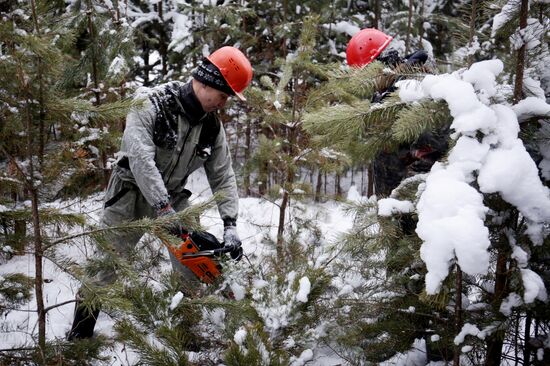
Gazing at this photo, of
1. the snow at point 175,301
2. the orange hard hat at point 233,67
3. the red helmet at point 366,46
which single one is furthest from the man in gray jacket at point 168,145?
the red helmet at point 366,46

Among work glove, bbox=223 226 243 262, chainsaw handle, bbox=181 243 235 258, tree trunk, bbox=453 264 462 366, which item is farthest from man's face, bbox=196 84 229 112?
tree trunk, bbox=453 264 462 366

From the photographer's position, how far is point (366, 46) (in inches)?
177

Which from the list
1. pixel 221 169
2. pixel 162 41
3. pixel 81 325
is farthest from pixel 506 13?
pixel 162 41

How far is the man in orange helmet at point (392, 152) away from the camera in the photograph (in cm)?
331

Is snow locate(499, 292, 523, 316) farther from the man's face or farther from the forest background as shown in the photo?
the man's face

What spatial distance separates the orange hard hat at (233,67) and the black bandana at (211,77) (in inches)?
1.2

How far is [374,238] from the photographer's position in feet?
7.71

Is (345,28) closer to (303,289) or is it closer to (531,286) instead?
(303,289)

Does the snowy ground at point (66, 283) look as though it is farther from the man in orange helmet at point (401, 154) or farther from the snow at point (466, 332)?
the snow at point (466, 332)

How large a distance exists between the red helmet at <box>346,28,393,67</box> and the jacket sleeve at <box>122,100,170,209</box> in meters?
2.42

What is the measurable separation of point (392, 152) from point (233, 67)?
5.48 ft

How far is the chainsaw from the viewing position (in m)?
3.24

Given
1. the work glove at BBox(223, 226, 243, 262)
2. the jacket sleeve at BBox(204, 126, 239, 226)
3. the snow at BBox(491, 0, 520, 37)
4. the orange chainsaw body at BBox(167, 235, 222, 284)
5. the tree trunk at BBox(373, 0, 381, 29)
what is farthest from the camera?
the tree trunk at BBox(373, 0, 381, 29)

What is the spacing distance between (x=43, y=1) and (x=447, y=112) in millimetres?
2437
